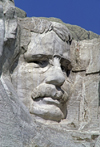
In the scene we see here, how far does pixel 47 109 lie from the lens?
6.41 metres

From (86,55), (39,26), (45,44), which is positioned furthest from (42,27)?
(86,55)

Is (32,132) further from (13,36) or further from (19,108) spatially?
(13,36)

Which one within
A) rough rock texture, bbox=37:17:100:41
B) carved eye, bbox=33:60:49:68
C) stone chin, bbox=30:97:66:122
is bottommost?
stone chin, bbox=30:97:66:122

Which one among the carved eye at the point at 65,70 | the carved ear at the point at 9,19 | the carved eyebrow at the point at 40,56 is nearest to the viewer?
the carved ear at the point at 9,19

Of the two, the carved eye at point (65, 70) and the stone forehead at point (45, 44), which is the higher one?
the stone forehead at point (45, 44)

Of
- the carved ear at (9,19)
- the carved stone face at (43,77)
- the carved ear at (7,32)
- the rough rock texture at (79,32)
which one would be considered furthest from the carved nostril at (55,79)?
the rough rock texture at (79,32)

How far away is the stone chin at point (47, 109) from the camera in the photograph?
6.39m

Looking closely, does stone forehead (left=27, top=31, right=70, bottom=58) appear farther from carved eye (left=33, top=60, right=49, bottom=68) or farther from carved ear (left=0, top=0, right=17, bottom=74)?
carved ear (left=0, top=0, right=17, bottom=74)

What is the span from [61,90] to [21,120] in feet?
4.49

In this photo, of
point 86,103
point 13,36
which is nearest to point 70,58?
point 86,103

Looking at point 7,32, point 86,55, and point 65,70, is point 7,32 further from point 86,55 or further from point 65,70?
point 86,55

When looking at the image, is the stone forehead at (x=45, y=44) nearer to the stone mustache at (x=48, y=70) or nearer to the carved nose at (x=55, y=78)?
the stone mustache at (x=48, y=70)

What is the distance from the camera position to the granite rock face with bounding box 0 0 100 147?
601 centimetres

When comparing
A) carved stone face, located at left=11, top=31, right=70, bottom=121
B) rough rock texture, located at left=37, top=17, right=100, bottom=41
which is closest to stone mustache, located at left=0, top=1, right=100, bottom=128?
carved stone face, located at left=11, top=31, right=70, bottom=121
